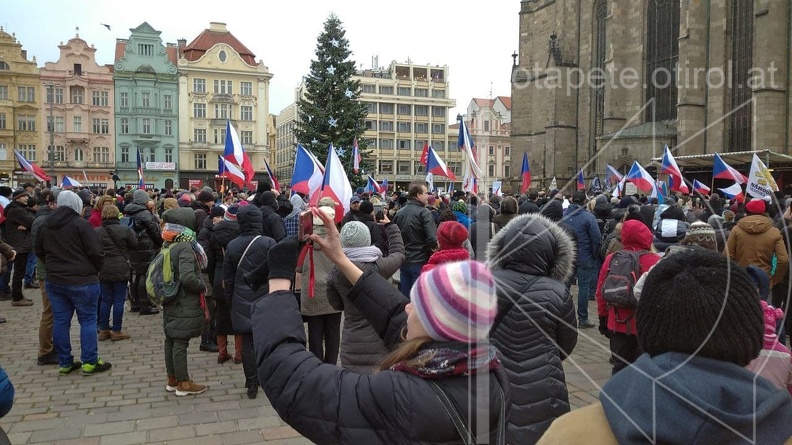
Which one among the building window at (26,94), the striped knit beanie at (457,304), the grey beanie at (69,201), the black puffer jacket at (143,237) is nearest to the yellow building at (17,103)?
the building window at (26,94)

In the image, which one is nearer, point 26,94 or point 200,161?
point 26,94

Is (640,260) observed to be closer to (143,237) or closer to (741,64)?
(143,237)

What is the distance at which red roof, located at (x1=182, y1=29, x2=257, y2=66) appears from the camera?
6481cm

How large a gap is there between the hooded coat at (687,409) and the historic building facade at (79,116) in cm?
6586

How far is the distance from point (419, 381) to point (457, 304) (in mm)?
270

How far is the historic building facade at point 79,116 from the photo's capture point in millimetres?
60625

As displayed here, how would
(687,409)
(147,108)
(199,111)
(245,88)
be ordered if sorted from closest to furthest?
(687,409) → (147,108) → (199,111) → (245,88)

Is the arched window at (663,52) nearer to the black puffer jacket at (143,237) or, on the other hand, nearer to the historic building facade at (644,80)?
the historic building facade at (644,80)

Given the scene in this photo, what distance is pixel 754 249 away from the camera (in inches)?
286

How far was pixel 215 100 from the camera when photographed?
64.6 m

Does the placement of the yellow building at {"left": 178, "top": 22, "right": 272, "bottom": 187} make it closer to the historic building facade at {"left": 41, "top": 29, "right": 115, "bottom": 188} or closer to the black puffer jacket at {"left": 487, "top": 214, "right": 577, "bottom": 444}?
the historic building facade at {"left": 41, "top": 29, "right": 115, "bottom": 188}

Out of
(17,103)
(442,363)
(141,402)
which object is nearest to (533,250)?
(442,363)

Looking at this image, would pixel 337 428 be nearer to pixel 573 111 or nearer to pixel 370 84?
pixel 573 111

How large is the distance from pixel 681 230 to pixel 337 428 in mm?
5608
